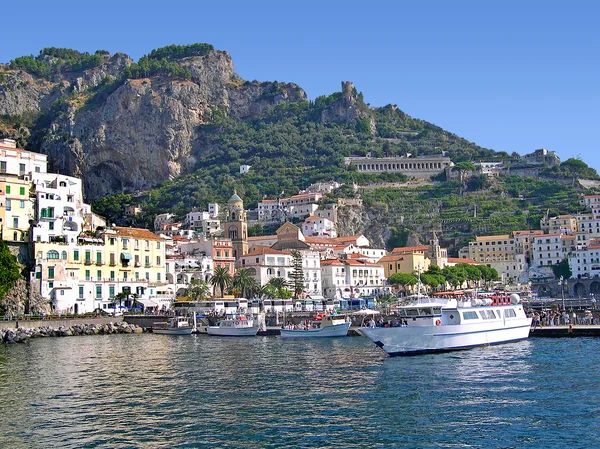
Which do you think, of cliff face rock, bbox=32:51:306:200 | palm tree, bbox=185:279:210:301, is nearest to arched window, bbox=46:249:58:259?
palm tree, bbox=185:279:210:301

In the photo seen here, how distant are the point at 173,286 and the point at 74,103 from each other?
11370cm

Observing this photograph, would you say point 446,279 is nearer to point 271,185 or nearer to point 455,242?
point 455,242

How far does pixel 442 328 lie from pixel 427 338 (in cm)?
118

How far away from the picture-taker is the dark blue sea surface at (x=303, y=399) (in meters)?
23.0

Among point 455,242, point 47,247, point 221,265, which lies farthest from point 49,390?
point 455,242

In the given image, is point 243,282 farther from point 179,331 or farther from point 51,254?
point 51,254

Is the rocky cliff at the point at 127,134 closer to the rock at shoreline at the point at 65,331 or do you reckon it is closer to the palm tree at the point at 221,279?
the palm tree at the point at 221,279

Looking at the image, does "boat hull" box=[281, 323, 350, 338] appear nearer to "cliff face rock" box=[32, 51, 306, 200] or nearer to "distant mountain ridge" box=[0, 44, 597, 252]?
"distant mountain ridge" box=[0, 44, 597, 252]

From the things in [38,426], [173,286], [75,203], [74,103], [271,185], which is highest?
[74,103]

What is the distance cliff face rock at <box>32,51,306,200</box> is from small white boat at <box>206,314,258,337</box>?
10857 cm

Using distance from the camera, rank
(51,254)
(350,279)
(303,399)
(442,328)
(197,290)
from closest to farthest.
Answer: (303,399)
(442,328)
(51,254)
(197,290)
(350,279)

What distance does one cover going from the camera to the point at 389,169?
17562cm

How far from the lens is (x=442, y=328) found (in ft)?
149

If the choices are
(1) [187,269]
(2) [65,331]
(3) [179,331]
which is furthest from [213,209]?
(2) [65,331]
